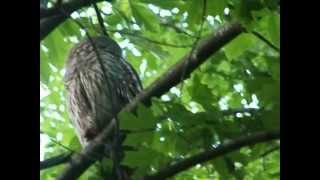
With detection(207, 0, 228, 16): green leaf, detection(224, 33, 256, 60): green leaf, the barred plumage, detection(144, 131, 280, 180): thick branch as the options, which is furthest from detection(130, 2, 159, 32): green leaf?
detection(144, 131, 280, 180): thick branch

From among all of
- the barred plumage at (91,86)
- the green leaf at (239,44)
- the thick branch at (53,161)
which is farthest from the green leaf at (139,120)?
the barred plumage at (91,86)

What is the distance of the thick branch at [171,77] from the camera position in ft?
9.37

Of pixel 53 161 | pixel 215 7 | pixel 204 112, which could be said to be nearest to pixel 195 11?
pixel 215 7

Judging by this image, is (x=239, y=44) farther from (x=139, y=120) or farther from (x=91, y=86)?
(x=91, y=86)

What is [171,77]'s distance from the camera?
2982 millimetres

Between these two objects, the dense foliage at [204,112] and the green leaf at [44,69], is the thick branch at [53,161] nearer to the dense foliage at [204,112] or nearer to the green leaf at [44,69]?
the dense foliage at [204,112]

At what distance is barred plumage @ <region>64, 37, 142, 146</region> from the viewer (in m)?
4.35

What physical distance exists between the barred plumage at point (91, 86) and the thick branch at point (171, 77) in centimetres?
128

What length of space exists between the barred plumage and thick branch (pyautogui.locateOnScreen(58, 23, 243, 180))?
1283mm

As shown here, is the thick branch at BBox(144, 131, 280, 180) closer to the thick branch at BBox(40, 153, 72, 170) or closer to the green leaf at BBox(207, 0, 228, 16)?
the thick branch at BBox(40, 153, 72, 170)

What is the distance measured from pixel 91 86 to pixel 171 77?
61.7 inches
